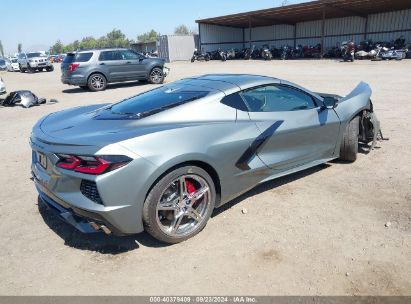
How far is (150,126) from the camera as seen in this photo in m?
3.07

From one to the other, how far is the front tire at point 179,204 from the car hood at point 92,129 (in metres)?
0.46

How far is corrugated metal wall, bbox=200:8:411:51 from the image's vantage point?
29.8 m

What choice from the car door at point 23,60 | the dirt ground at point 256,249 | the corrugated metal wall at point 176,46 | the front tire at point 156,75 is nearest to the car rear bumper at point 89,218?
the dirt ground at point 256,249

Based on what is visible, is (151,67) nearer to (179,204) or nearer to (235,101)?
(235,101)

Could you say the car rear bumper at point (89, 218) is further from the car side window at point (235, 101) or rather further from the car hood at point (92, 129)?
the car side window at point (235, 101)

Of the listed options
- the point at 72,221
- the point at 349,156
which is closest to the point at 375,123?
the point at 349,156

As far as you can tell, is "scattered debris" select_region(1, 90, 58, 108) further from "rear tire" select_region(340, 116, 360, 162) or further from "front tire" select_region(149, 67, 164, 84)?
"rear tire" select_region(340, 116, 360, 162)

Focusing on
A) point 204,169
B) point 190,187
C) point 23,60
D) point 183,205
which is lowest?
point 183,205

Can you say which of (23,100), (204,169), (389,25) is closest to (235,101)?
(204,169)

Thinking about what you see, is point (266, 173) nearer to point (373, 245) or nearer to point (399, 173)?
point (373, 245)

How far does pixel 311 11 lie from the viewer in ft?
100

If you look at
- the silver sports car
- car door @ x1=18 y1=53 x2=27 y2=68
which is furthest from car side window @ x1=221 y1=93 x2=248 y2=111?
car door @ x1=18 y1=53 x2=27 y2=68

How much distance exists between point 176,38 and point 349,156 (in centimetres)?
3808

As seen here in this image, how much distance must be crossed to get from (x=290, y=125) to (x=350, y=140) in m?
1.33
